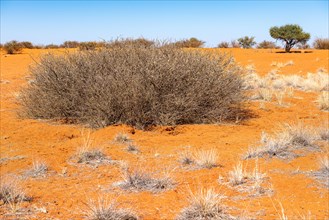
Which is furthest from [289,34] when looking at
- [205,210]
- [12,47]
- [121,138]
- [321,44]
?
[205,210]

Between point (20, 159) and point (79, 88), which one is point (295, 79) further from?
point (20, 159)

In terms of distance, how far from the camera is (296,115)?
1041 cm

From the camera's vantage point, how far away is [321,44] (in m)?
39.0

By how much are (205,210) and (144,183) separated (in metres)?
1.25

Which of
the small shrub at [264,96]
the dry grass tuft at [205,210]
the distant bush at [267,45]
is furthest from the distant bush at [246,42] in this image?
the dry grass tuft at [205,210]

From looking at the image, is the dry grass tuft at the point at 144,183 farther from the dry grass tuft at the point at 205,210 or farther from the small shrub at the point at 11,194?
the small shrub at the point at 11,194

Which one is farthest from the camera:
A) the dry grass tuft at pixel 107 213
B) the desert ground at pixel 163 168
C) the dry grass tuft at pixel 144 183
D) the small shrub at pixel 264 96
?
the small shrub at pixel 264 96

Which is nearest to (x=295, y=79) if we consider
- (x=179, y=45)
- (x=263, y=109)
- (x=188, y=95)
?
(x=263, y=109)

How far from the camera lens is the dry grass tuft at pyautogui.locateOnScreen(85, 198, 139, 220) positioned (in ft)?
13.8

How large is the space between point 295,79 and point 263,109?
258 inches

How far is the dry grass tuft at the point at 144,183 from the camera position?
17.2 ft

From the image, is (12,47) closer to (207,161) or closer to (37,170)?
(37,170)

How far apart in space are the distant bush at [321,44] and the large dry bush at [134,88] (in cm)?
3157

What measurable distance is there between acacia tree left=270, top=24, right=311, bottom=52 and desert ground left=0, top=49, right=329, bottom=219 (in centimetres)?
2635
